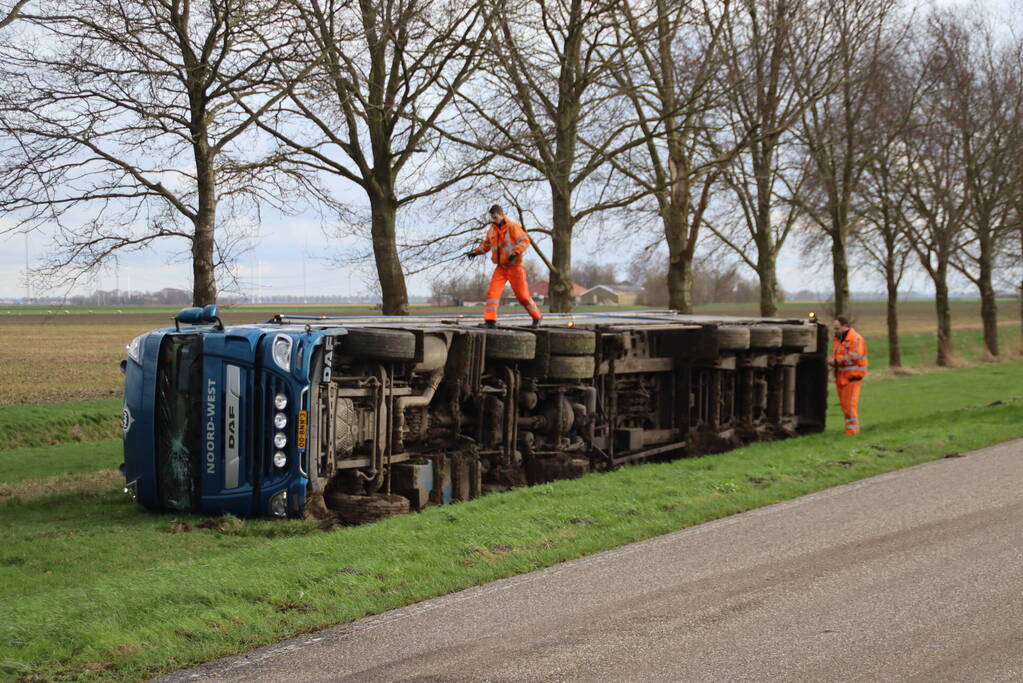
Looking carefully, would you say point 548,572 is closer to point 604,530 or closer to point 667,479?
point 604,530

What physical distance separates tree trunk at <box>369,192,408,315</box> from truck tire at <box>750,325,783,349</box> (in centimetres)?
603

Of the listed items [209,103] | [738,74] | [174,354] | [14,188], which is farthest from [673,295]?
[174,354]

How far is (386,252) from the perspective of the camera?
18859 mm

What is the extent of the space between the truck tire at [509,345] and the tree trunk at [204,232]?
4.88 m

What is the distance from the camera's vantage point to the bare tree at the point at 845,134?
93.9 feet

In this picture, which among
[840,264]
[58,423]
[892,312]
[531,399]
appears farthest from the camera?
[892,312]

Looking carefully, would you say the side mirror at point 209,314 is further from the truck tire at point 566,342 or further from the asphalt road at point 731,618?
the asphalt road at point 731,618

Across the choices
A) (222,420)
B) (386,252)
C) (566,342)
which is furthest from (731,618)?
(386,252)

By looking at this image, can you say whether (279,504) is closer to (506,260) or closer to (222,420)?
(222,420)

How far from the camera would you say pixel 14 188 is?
1420 centimetres

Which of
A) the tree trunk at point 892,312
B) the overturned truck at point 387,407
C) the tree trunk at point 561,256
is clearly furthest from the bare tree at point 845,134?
the overturned truck at point 387,407

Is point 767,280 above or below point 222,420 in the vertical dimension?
above

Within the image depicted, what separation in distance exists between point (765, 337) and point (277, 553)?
31.6 ft

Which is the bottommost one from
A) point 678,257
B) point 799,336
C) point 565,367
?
point 565,367
